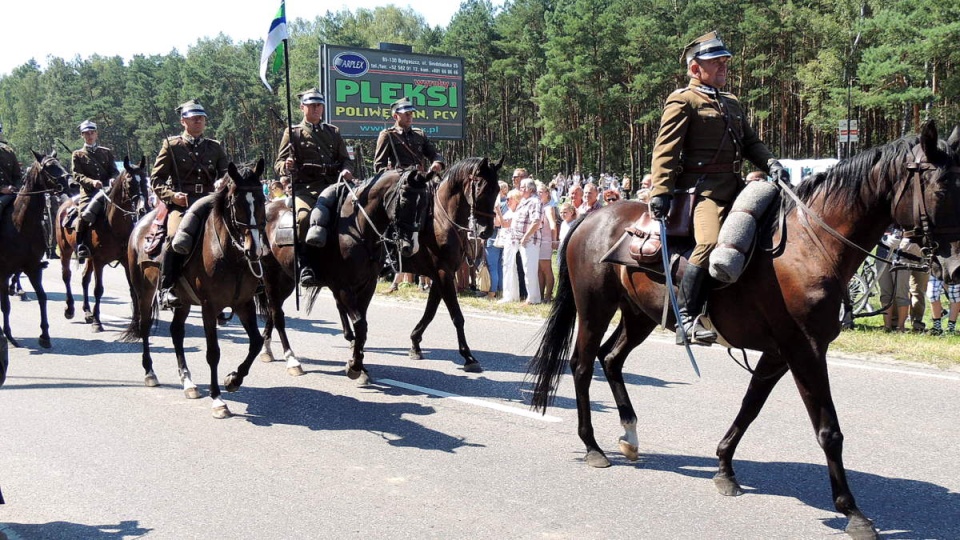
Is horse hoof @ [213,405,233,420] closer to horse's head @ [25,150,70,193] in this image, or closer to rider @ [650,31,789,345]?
rider @ [650,31,789,345]

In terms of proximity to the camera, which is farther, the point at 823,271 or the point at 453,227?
the point at 453,227

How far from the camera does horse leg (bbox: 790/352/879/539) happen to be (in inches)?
176

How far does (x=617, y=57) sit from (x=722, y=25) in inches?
319

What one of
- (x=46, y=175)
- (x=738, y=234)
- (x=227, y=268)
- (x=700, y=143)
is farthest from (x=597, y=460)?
(x=46, y=175)

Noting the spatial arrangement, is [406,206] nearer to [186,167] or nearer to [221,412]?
[186,167]

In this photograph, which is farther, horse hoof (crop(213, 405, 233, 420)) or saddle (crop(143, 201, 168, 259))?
saddle (crop(143, 201, 168, 259))

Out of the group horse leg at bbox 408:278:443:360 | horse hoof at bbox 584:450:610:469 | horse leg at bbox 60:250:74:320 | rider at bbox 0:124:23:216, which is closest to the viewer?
horse hoof at bbox 584:450:610:469

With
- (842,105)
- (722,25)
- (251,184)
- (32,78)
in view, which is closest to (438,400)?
(251,184)

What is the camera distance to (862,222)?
479 cm

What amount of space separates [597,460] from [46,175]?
962 centimetres

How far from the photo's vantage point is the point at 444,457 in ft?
19.9

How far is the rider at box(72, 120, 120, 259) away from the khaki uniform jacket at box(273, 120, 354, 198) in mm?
4894

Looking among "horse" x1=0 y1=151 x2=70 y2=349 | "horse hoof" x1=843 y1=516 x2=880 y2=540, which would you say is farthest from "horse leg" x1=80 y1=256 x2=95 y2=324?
"horse hoof" x1=843 y1=516 x2=880 y2=540

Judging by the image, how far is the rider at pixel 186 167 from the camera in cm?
831
